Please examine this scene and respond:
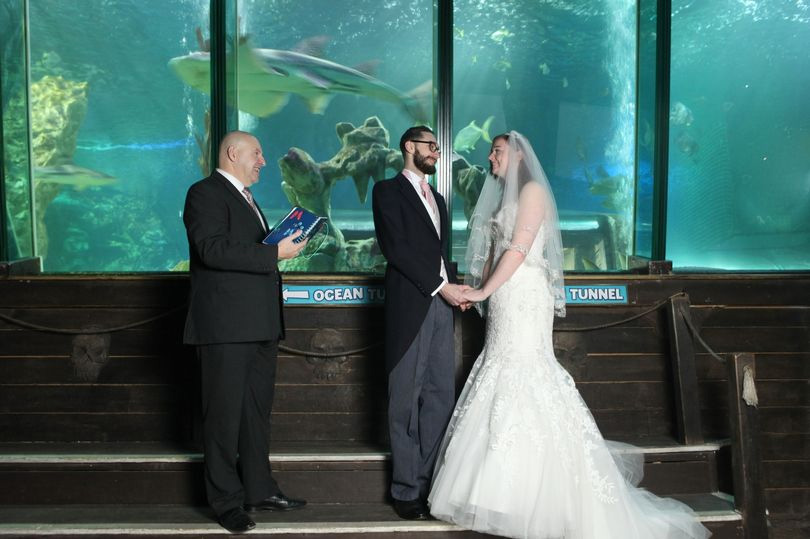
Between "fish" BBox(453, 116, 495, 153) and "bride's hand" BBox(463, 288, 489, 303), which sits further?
"fish" BBox(453, 116, 495, 153)

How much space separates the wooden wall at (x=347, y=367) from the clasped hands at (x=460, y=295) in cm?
88

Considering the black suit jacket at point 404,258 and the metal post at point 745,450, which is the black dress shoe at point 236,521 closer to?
the black suit jacket at point 404,258

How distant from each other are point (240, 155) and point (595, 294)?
225 centimetres

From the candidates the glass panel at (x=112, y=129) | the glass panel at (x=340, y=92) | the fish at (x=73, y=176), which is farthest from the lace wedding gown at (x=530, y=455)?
the fish at (x=73, y=176)

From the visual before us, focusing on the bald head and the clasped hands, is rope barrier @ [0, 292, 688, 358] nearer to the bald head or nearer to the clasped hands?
the clasped hands

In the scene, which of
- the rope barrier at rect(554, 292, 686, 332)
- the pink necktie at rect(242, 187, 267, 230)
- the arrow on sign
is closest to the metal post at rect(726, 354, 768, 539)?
the rope barrier at rect(554, 292, 686, 332)

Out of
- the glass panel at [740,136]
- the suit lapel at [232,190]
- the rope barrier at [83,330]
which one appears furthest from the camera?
the glass panel at [740,136]

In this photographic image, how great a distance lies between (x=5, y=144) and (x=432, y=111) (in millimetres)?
2656

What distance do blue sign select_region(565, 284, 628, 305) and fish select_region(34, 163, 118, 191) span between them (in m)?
3.04

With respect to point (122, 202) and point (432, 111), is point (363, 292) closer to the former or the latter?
point (432, 111)

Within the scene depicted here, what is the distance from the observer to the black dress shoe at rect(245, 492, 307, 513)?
142 inches

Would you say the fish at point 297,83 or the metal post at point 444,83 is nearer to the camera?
the metal post at point 444,83

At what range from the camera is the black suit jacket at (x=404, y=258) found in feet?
11.4

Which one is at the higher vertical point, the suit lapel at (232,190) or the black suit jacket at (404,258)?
the suit lapel at (232,190)
